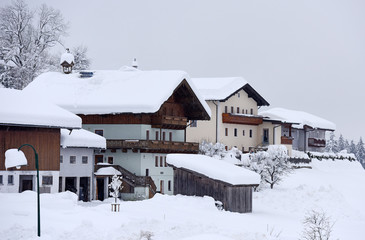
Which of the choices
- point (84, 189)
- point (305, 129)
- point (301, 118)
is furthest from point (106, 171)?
point (301, 118)

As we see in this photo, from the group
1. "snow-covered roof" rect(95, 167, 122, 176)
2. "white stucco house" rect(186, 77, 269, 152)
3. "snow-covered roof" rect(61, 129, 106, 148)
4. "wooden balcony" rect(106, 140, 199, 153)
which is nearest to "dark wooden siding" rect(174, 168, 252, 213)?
"snow-covered roof" rect(61, 129, 106, 148)

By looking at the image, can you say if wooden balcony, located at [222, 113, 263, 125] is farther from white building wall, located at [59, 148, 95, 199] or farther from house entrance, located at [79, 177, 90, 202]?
house entrance, located at [79, 177, 90, 202]

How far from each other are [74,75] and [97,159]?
382 inches

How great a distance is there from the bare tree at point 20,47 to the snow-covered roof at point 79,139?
60.2ft

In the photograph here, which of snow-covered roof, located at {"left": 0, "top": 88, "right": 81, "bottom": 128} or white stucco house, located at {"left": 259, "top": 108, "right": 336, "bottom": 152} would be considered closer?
snow-covered roof, located at {"left": 0, "top": 88, "right": 81, "bottom": 128}

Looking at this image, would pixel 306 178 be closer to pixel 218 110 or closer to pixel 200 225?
pixel 218 110

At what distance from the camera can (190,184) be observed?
49344 millimetres

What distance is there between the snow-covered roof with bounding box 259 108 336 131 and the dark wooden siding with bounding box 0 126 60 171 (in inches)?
1677

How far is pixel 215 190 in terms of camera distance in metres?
47.9

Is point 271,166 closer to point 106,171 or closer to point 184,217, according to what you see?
point 106,171

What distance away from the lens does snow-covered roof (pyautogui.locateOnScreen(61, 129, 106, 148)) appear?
49344mm

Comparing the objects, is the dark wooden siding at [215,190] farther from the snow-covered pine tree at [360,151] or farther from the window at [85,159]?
the snow-covered pine tree at [360,151]

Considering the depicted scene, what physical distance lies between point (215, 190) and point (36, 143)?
42.3 ft

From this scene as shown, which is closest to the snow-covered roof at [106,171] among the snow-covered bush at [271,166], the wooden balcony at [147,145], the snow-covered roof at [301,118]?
the wooden balcony at [147,145]
